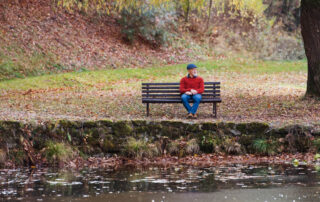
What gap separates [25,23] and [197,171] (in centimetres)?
1841

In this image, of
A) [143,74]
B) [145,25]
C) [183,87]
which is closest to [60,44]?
[143,74]

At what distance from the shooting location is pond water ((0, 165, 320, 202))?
6.22 m

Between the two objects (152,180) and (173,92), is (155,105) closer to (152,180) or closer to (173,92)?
(173,92)

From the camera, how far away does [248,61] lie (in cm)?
2869

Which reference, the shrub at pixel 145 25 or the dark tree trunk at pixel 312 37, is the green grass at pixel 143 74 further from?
the dark tree trunk at pixel 312 37

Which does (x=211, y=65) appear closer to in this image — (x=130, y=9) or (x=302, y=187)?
(x=130, y=9)

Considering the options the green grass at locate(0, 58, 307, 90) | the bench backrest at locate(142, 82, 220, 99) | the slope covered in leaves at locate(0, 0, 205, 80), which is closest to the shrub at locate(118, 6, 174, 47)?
the slope covered in leaves at locate(0, 0, 205, 80)

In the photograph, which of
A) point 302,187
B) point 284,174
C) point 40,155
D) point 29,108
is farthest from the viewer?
point 29,108

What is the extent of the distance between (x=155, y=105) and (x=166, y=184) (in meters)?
7.23

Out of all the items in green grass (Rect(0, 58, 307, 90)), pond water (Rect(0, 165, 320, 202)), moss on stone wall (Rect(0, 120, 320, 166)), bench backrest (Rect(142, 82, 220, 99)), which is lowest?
pond water (Rect(0, 165, 320, 202))

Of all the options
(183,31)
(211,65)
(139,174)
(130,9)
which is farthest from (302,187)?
(183,31)

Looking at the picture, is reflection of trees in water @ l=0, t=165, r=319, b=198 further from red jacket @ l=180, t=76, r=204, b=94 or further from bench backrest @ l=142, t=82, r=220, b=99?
bench backrest @ l=142, t=82, r=220, b=99

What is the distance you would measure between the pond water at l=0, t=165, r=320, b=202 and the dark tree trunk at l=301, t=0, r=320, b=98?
18.1 feet

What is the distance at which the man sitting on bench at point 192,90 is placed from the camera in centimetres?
1120
